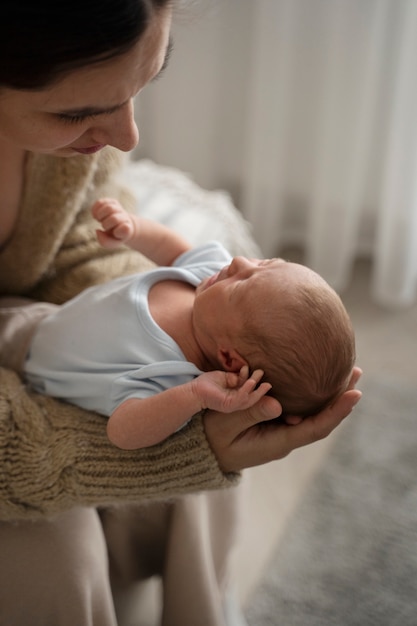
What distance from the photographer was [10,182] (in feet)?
3.91

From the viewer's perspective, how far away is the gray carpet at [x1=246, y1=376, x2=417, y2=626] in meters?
1.38

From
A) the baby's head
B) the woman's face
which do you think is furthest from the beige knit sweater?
the woman's face

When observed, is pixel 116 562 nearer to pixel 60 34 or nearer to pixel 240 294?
pixel 240 294

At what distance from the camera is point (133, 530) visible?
1.16 meters

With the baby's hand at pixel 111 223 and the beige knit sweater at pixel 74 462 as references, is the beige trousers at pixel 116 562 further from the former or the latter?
the baby's hand at pixel 111 223

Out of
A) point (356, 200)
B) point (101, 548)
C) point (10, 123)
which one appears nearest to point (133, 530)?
point (101, 548)

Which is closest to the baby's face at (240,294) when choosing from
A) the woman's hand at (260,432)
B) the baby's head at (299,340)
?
the baby's head at (299,340)

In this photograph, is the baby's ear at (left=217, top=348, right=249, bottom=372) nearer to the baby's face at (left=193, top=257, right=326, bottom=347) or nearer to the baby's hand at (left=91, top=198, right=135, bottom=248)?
the baby's face at (left=193, top=257, right=326, bottom=347)

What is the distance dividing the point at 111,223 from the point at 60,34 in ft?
1.39

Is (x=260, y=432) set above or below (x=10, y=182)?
below

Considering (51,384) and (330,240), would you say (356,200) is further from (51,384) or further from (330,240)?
(51,384)

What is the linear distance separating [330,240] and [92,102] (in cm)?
146

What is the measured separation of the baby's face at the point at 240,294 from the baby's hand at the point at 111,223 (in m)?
0.15

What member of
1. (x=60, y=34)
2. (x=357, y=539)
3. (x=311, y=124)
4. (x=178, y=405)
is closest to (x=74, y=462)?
(x=178, y=405)
